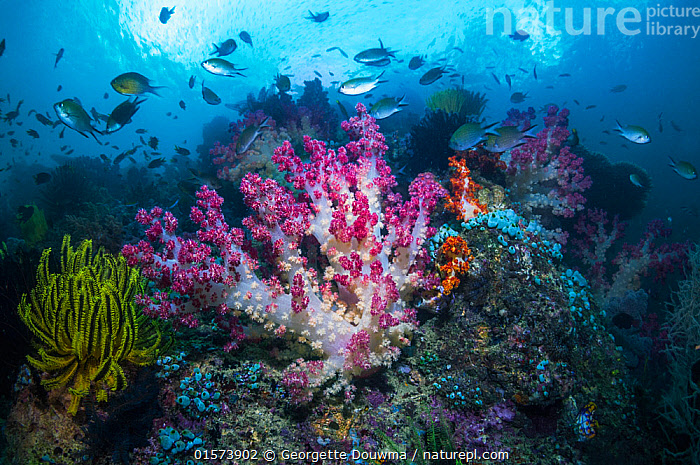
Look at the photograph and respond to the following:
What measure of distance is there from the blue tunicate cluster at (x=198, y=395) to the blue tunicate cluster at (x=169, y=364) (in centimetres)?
12

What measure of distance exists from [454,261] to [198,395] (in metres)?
2.73

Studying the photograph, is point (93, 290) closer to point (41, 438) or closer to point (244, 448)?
point (41, 438)

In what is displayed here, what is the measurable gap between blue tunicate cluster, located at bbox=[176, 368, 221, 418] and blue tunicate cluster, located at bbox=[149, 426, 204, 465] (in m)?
0.16

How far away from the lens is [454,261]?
3.23 metres

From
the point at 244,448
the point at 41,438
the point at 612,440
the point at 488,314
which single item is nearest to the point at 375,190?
the point at 488,314

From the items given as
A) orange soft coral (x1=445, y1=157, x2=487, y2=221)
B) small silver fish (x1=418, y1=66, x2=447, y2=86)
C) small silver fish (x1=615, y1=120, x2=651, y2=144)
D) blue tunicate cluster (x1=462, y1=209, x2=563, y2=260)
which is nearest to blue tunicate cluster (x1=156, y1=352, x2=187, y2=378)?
blue tunicate cluster (x1=462, y1=209, x2=563, y2=260)

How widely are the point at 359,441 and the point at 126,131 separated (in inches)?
5463

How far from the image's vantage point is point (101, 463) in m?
1.83

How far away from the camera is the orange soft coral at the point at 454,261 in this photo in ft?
10.3

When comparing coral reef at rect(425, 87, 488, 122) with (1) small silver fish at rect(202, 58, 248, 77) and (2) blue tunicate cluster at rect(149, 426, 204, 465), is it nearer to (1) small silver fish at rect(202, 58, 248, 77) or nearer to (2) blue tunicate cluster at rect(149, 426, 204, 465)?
(1) small silver fish at rect(202, 58, 248, 77)

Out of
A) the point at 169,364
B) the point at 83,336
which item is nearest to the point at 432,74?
the point at 169,364

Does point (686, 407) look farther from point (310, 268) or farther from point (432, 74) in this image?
point (432, 74)

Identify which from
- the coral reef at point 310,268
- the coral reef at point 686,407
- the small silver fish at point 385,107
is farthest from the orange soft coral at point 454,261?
the small silver fish at point 385,107

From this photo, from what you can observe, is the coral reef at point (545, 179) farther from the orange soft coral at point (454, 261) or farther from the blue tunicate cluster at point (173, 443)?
the blue tunicate cluster at point (173, 443)
